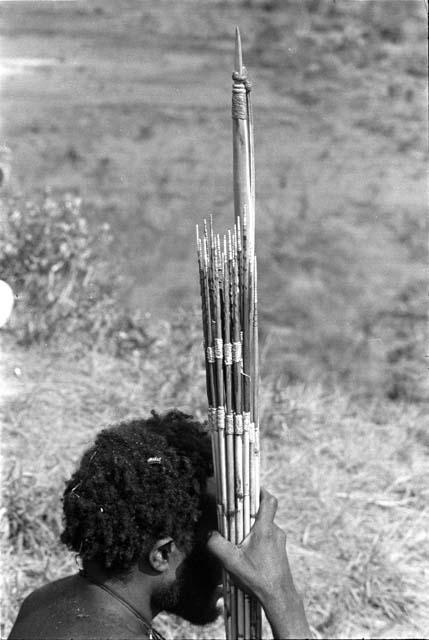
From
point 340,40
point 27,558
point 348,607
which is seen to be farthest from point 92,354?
point 340,40

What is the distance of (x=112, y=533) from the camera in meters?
1.99

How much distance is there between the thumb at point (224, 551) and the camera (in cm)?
194

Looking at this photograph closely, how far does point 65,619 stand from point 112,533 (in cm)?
22

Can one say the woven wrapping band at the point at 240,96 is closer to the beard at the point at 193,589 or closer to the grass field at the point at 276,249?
the beard at the point at 193,589

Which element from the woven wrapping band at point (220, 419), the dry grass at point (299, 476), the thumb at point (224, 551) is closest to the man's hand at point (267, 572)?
the thumb at point (224, 551)

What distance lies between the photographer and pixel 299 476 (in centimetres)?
441

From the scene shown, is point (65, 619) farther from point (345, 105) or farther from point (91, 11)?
point (91, 11)

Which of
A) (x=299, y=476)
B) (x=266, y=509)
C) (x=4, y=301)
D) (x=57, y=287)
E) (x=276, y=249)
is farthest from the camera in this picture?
(x=276, y=249)

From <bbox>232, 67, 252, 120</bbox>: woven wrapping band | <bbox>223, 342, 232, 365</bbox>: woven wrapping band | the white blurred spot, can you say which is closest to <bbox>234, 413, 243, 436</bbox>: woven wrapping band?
<bbox>223, 342, 232, 365</bbox>: woven wrapping band

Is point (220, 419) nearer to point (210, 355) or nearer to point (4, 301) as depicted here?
point (210, 355)

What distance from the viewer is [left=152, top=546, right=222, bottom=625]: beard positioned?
2.05m

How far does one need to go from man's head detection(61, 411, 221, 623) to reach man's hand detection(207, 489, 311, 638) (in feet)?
0.32

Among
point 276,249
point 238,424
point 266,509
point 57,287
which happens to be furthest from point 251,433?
point 276,249

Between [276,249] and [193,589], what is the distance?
5.46 m
